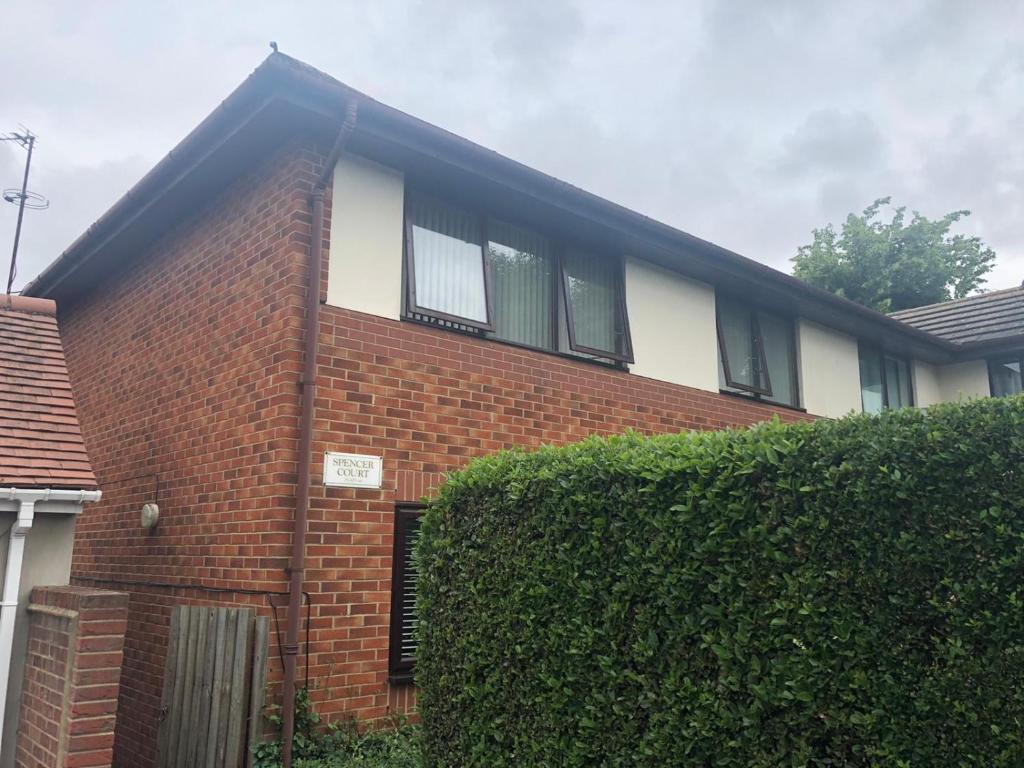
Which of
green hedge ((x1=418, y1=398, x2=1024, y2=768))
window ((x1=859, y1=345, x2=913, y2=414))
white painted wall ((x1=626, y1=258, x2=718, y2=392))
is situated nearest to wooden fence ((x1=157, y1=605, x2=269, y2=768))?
green hedge ((x1=418, y1=398, x2=1024, y2=768))

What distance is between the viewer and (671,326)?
9391 millimetres

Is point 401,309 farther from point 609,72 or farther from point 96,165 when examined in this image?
point 96,165

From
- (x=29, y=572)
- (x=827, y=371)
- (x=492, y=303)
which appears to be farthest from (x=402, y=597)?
(x=827, y=371)

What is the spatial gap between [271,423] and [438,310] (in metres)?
Answer: 1.76

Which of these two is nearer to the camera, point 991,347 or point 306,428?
point 306,428

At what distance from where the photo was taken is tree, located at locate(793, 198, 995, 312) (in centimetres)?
3034

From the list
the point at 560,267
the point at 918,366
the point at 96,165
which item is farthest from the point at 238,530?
the point at 96,165

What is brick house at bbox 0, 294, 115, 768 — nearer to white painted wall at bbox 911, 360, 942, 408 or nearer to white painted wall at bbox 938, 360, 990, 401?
white painted wall at bbox 911, 360, 942, 408

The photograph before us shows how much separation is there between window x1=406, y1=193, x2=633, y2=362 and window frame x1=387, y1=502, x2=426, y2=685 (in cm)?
163

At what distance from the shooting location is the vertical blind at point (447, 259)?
710cm

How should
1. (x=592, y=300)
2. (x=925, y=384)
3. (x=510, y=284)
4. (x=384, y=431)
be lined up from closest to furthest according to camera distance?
1. (x=384, y=431)
2. (x=510, y=284)
3. (x=592, y=300)
4. (x=925, y=384)

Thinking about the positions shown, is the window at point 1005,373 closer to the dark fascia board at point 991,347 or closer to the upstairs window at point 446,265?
the dark fascia board at point 991,347

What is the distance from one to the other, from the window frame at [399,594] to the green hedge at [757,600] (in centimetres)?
162

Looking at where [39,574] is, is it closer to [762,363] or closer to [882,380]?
[762,363]
